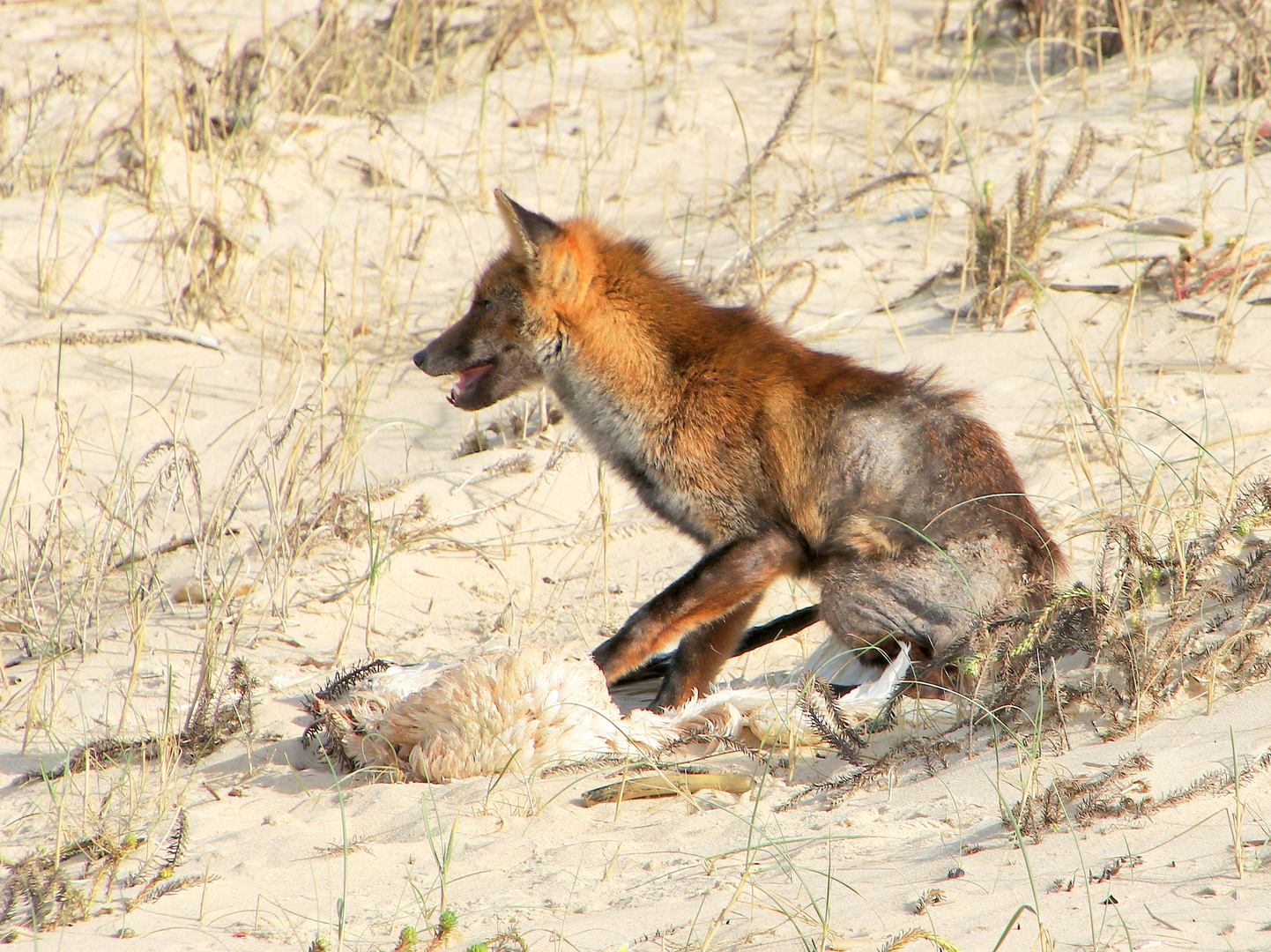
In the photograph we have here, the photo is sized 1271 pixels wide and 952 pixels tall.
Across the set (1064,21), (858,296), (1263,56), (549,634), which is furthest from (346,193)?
(1263,56)

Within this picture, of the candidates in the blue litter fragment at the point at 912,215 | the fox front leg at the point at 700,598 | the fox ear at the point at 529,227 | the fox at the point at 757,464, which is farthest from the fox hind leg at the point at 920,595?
the blue litter fragment at the point at 912,215

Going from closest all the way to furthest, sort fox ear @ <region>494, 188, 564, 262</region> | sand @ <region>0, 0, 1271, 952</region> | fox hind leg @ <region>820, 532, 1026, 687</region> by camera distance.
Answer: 1. sand @ <region>0, 0, 1271, 952</region>
2. fox hind leg @ <region>820, 532, 1026, 687</region>
3. fox ear @ <region>494, 188, 564, 262</region>

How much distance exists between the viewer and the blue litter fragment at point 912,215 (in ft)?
27.8

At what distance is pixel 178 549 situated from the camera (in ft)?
19.1

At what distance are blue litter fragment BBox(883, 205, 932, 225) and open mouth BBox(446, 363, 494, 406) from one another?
450cm

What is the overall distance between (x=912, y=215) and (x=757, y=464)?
473 centimetres

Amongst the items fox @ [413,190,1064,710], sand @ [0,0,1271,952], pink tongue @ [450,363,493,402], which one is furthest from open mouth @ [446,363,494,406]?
sand @ [0,0,1271,952]

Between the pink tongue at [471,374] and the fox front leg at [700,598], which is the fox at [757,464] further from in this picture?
the pink tongue at [471,374]

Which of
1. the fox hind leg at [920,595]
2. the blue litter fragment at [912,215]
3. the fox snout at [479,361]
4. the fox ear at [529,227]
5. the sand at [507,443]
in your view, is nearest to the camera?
the sand at [507,443]

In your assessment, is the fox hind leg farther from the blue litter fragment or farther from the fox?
the blue litter fragment

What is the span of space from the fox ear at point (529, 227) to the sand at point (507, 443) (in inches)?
43.8

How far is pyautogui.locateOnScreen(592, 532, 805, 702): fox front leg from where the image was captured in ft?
13.8

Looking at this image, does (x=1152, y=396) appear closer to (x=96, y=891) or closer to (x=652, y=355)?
(x=652, y=355)

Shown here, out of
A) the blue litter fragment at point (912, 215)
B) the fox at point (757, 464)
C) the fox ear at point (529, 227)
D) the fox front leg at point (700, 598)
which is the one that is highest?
the fox ear at point (529, 227)
